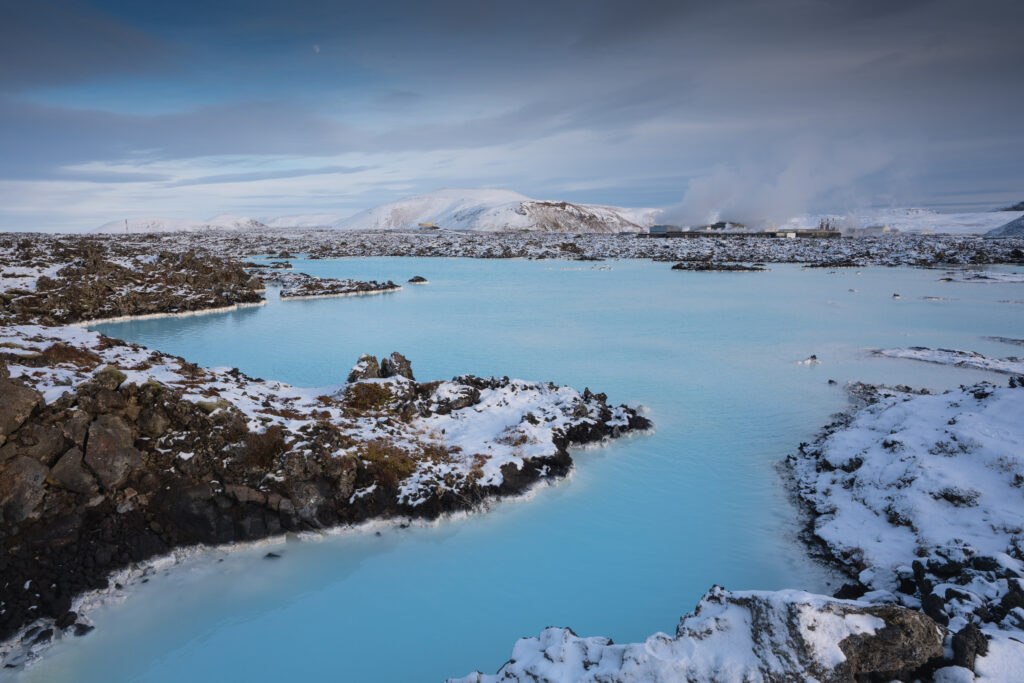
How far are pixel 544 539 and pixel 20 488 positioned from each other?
21.3ft

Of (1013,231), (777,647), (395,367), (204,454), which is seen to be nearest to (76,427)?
(204,454)

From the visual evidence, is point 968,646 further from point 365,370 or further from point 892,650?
point 365,370

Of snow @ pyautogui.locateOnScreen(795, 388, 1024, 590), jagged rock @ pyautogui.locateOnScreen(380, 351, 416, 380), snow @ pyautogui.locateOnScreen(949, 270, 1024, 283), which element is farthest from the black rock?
snow @ pyautogui.locateOnScreen(949, 270, 1024, 283)

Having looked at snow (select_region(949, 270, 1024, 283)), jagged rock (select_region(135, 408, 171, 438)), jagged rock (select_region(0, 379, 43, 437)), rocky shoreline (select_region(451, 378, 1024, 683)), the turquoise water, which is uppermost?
snow (select_region(949, 270, 1024, 283))

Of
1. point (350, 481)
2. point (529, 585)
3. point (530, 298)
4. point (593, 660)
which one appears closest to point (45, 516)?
point (350, 481)

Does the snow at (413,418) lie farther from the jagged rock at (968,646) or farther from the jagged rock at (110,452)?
the jagged rock at (968,646)

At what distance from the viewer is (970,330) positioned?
21.0 meters

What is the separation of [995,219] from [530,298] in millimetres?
190068

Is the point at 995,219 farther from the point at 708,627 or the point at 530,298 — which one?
the point at 708,627

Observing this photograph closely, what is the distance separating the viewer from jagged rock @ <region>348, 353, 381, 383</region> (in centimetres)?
1178

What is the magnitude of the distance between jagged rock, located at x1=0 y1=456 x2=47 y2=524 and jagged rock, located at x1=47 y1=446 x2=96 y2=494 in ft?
0.42

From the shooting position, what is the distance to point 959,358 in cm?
1580

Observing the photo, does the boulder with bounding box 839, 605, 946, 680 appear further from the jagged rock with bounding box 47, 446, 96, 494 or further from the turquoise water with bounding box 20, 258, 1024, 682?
the jagged rock with bounding box 47, 446, 96, 494

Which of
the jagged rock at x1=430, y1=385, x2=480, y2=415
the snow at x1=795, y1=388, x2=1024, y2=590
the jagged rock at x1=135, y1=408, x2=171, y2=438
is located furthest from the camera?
the jagged rock at x1=430, y1=385, x2=480, y2=415
